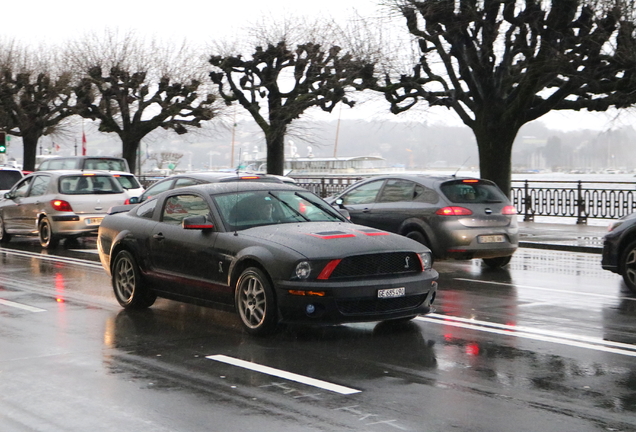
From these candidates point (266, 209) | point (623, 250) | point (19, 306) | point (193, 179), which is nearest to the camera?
point (266, 209)

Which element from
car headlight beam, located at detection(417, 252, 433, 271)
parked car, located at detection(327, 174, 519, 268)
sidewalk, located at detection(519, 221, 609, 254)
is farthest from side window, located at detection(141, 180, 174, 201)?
car headlight beam, located at detection(417, 252, 433, 271)

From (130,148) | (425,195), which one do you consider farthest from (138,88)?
(425,195)

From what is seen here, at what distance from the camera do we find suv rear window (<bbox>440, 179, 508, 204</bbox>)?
1384cm

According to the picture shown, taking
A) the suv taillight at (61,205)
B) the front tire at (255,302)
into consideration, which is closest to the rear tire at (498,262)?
the front tire at (255,302)

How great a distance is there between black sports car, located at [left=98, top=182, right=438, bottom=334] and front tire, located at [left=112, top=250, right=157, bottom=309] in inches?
0.4

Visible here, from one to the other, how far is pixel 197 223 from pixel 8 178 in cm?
1753

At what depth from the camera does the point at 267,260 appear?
7926 millimetres

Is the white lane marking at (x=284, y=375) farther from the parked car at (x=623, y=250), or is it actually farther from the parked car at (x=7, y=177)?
the parked car at (x=7, y=177)

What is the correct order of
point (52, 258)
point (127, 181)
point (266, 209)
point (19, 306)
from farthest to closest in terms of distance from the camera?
point (127, 181) → point (52, 258) → point (19, 306) → point (266, 209)

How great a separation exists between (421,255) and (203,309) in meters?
2.88

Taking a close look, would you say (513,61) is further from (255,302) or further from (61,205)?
(255,302)

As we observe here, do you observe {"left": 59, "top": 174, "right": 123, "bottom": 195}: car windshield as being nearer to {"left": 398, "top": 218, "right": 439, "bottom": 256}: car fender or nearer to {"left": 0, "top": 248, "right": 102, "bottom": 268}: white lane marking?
{"left": 0, "top": 248, "right": 102, "bottom": 268}: white lane marking

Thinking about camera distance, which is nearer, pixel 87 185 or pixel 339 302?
pixel 339 302

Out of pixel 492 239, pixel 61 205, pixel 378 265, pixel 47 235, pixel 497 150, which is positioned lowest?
pixel 47 235
